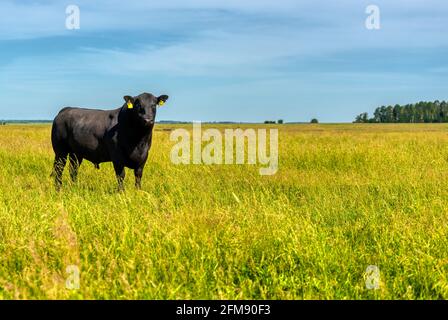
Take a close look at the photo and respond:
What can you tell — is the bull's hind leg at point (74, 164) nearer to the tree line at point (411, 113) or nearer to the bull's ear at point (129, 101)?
the bull's ear at point (129, 101)

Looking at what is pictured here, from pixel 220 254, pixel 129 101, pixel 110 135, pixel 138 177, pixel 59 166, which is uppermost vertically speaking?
pixel 129 101

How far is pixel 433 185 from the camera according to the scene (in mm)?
7543

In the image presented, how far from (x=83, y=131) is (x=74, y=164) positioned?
3.35 feet

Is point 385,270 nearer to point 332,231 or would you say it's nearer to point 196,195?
point 332,231

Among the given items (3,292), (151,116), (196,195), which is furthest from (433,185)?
(3,292)

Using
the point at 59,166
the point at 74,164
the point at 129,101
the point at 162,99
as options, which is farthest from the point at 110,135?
the point at 74,164

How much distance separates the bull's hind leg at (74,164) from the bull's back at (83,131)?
0.14 meters

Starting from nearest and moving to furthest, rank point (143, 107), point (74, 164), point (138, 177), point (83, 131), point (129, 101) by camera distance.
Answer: point (143, 107), point (129, 101), point (138, 177), point (83, 131), point (74, 164)

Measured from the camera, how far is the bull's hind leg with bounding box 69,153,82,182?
371 inches

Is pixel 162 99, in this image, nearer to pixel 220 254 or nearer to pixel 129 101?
pixel 129 101

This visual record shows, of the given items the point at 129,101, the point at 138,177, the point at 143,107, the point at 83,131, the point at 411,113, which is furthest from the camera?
the point at 411,113

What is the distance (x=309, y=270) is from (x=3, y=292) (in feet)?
7.95

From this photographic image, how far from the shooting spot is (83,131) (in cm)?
932
